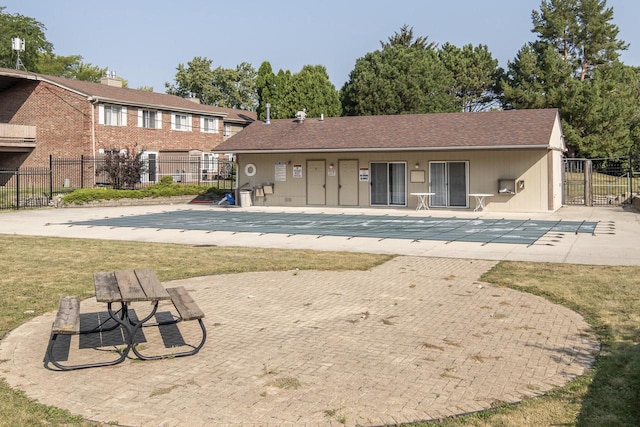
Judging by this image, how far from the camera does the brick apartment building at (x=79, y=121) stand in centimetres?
3809

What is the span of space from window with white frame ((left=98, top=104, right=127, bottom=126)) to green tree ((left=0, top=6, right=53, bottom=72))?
115 feet

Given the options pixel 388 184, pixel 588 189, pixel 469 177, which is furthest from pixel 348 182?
pixel 588 189

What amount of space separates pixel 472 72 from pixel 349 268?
49.9 meters

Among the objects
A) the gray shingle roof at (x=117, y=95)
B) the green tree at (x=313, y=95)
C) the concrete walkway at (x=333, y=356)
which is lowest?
the concrete walkway at (x=333, y=356)

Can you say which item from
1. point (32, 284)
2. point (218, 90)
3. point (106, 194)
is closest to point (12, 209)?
point (106, 194)

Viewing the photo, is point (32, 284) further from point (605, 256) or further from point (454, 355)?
point (605, 256)

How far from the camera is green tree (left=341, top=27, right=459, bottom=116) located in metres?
49.8

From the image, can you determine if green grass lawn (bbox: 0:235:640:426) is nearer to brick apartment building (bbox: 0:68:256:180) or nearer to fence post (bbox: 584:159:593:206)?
fence post (bbox: 584:159:593:206)

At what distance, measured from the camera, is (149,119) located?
41844 mm

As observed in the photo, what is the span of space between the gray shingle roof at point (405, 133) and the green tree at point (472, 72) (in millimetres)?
28052

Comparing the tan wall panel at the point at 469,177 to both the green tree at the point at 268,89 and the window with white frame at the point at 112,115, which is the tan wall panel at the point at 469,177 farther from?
the green tree at the point at 268,89

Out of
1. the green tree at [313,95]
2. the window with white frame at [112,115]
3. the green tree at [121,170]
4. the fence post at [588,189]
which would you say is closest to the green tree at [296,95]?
the green tree at [313,95]

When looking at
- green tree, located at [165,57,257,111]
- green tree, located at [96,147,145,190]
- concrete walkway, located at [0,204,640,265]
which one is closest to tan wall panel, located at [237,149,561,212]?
concrete walkway, located at [0,204,640,265]

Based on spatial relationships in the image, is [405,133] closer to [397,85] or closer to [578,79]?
[397,85]
